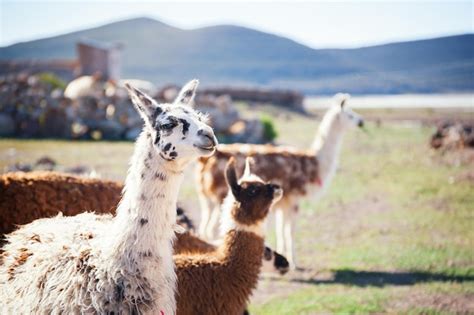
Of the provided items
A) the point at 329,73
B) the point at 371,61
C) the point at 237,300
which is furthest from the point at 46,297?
the point at 329,73

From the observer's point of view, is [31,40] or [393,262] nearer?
[393,262]

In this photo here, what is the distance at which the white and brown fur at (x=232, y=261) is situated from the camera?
4.16 meters

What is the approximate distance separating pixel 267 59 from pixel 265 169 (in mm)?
105756

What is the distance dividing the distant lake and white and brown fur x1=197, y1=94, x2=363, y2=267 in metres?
29.5

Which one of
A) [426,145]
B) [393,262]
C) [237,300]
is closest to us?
[237,300]

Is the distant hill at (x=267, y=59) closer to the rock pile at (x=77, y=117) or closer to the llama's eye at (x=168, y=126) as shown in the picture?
the rock pile at (x=77, y=117)

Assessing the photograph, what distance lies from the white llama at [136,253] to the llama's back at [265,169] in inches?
182

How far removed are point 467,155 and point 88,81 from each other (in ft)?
54.0

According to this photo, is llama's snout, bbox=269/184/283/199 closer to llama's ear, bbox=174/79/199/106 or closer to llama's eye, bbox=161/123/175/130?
llama's ear, bbox=174/79/199/106

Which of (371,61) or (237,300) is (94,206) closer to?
(237,300)

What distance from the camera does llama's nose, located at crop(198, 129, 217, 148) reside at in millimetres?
3070

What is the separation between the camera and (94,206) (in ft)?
17.3

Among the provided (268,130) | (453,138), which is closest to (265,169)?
(453,138)

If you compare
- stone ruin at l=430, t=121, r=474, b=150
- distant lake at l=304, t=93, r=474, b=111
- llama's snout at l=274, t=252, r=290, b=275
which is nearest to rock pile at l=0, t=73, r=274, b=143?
stone ruin at l=430, t=121, r=474, b=150
